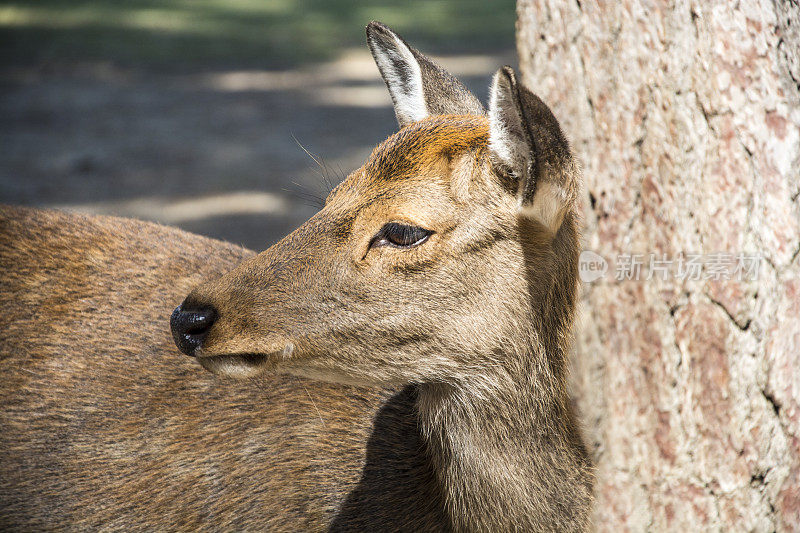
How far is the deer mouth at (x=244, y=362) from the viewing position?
2.59 metres

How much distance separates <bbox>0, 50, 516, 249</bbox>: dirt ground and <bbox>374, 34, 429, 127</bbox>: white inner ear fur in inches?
125

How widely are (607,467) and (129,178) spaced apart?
5662 millimetres

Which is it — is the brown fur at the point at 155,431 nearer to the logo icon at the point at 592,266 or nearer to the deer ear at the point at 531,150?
the deer ear at the point at 531,150

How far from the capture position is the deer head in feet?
8.46

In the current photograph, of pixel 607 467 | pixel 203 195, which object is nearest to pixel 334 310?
pixel 607 467

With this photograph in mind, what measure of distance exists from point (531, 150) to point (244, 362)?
1.09m

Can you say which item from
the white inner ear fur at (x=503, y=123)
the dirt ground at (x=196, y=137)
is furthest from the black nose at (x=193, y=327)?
the dirt ground at (x=196, y=137)

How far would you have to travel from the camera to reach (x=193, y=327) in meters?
2.56

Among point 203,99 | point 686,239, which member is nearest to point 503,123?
point 686,239

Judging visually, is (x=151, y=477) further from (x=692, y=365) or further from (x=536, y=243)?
(x=692, y=365)

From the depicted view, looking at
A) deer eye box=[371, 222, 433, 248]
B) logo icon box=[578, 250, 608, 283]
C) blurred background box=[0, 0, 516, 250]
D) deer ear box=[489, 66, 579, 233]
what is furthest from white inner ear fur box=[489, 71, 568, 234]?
blurred background box=[0, 0, 516, 250]

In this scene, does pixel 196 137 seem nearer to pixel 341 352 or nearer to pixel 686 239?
pixel 686 239

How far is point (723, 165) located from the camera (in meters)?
3.35

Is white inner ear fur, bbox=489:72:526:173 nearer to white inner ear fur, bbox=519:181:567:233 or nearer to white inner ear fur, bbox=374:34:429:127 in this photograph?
white inner ear fur, bbox=519:181:567:233
